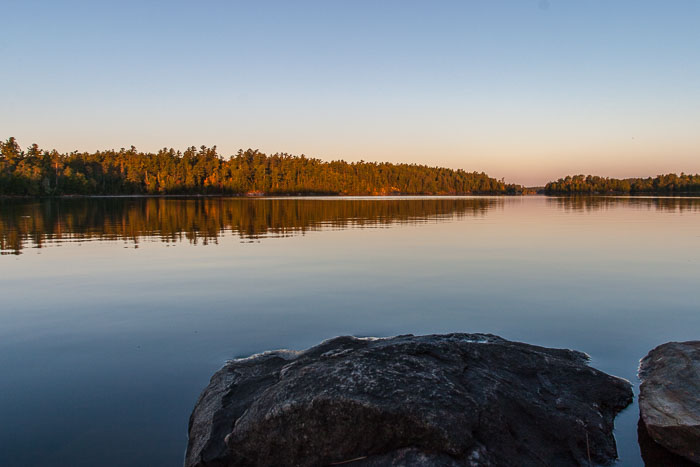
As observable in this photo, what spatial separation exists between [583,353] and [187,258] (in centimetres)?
1698

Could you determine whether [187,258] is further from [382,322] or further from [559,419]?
[559,419]

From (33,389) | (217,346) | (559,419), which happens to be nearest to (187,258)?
(217,346)

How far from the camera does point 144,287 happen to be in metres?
14.7

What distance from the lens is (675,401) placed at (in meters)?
5.82

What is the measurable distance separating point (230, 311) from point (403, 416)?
824cm

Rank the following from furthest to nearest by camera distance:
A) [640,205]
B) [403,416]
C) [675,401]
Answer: [640,205]
[675,401]
[403,416]

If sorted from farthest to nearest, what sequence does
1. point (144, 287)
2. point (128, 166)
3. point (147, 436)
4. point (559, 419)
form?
point (128, 166) → point (144, 287) → point (147, 436) → point (559, 419)

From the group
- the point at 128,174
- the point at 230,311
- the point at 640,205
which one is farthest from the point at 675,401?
the point at 128,174

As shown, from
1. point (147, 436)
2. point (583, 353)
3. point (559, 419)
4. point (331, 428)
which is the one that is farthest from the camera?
point (583, 353)

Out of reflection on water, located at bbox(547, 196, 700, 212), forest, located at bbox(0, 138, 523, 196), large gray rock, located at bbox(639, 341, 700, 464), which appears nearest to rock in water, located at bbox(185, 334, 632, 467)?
large gray rock, located at bbox(639, 341, 700, 464)

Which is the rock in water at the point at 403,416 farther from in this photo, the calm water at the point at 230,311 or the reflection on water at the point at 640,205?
the reflection on water at the point at 640,205

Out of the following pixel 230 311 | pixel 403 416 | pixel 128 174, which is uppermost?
Answer: pixel 128 174

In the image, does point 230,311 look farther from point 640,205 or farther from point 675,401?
point 640,205

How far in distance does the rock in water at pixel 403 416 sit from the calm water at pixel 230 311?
0.62 metres
